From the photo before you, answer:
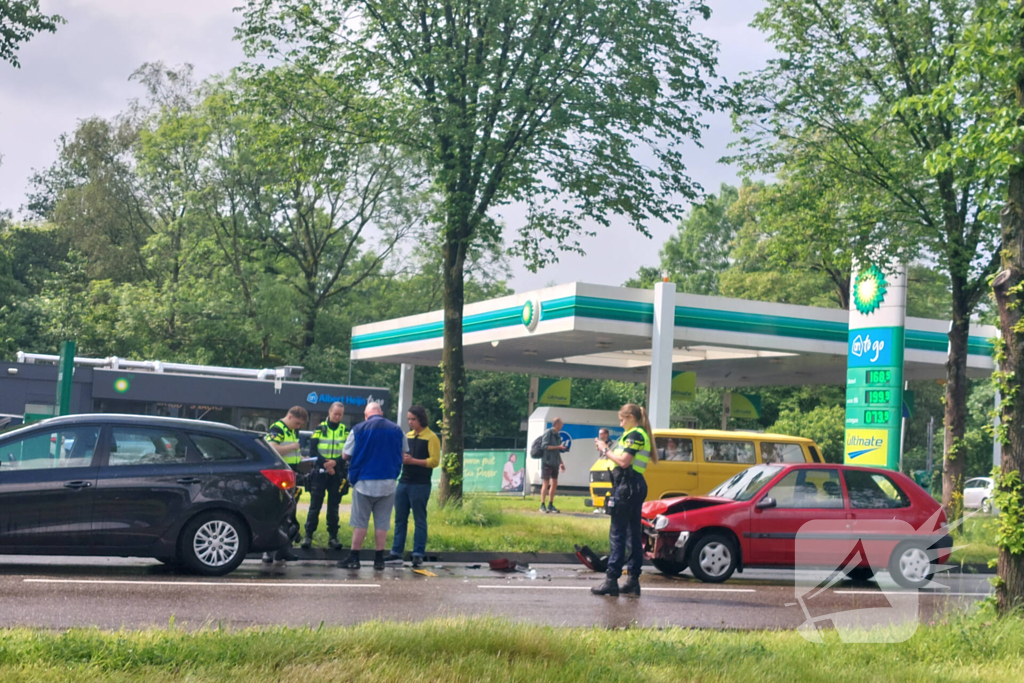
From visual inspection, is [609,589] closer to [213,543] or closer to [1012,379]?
[213,543]

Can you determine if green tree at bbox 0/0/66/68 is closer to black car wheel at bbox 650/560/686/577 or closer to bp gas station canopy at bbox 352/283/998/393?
black car wheel at bbox 650/560/686/577

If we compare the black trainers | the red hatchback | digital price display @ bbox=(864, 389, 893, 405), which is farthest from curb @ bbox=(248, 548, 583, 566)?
digital price display @ bbox=(864, 389, 893, 405)

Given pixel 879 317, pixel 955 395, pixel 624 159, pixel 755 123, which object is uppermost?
pixel 755 123

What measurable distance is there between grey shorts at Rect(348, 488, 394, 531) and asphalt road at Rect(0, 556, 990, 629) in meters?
0.53

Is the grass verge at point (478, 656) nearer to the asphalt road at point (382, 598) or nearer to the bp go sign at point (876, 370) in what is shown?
the asphalt road at point (382, 598)

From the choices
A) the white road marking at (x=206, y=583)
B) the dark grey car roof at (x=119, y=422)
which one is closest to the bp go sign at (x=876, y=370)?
the white road marking at (x=206, y=583)

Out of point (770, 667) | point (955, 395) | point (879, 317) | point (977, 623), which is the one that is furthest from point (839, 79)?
point (770, 667)

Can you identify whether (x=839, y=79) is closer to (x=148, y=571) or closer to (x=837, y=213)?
(x=837, y=213)

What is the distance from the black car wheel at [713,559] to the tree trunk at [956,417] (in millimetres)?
7409

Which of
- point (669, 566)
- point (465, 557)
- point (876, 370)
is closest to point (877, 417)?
point (876, 370)

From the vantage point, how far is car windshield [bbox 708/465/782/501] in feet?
42.7

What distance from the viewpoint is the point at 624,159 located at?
18016 mm

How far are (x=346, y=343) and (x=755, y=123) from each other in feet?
98.9

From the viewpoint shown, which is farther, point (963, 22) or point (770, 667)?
point (963, 22)
